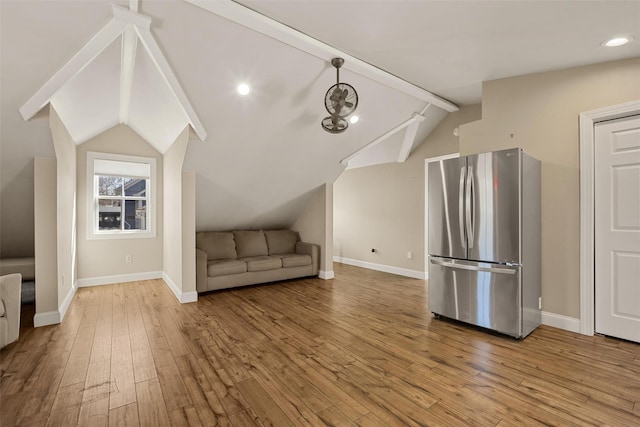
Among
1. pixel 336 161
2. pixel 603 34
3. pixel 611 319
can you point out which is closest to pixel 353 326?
pixel 611 319

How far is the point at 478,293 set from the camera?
3018mm

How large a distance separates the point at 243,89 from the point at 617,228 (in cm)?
402

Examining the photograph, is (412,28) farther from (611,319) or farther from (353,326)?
(611,319)

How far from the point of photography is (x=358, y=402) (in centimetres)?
191

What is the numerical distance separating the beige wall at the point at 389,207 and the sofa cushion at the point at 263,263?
2177 mm

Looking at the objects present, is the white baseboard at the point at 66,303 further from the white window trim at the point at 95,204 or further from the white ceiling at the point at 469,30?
the white ceiling at the point at 469,30

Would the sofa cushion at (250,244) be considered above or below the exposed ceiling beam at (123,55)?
below

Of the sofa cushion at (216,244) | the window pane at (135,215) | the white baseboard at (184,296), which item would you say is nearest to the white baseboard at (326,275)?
the sofa cushion at (216,244)

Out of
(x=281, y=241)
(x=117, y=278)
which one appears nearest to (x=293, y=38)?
(x=281, y=241)

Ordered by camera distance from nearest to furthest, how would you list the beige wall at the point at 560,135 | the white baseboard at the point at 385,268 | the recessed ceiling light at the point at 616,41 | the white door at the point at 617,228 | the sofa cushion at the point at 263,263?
1. the recessed ceiling light at the point at 616,41
2. the white door at the point at 617,228
3. the beige wall at the point at 560,135
4. the sofa cushion at the point at 263,263
5. the white baseboard at the point at 385,268

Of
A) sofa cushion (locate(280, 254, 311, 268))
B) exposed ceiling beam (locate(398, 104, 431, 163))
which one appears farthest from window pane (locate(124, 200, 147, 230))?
exposed ceiling beam (locate(398, 104, 431, 163))

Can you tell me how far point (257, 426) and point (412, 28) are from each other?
3179mm

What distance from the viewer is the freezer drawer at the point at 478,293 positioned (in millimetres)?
2820

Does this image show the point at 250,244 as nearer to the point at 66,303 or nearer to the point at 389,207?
the point at 66,303
